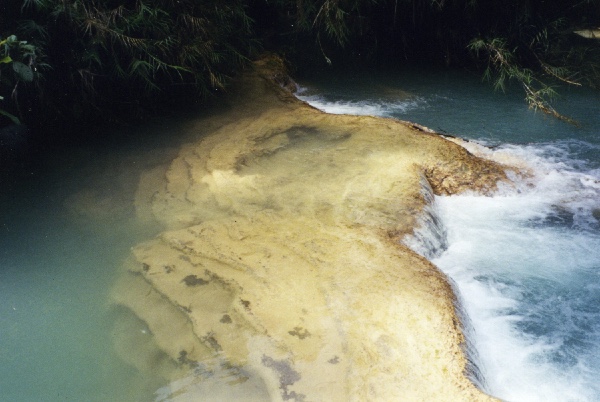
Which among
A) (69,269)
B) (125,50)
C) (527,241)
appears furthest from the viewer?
(125,50)

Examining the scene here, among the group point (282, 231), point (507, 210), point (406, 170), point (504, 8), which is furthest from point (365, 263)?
point (504, 8)

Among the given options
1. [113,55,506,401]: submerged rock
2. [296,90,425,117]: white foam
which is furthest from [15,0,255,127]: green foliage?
[296,90,425,117]: white foam

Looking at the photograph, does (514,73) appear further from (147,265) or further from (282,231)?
(147,265)

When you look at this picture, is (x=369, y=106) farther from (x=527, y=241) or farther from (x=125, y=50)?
(x=527, y=241)

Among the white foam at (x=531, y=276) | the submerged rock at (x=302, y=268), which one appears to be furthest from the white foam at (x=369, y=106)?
the white foam at (x=531, y=276)

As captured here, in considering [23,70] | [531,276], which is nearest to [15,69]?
[23,70]

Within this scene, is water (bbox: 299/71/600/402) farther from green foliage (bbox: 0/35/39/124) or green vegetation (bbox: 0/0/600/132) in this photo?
green foliage (bbox: 0/35/39/124)

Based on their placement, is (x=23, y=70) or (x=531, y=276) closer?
(x=531, y=276)
